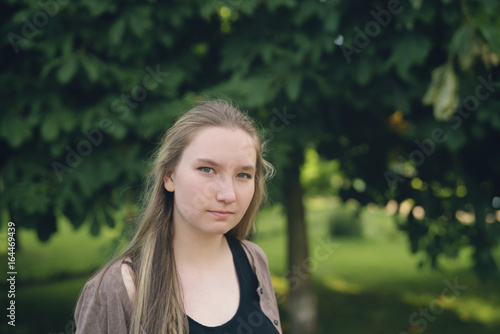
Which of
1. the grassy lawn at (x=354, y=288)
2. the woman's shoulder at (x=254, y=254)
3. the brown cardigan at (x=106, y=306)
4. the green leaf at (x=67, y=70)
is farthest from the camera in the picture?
the grassy lawn at (x=354, y=288)

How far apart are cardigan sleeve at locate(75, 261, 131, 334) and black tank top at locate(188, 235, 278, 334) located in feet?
0.69

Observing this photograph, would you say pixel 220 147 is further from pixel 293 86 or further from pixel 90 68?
pixel 90 68

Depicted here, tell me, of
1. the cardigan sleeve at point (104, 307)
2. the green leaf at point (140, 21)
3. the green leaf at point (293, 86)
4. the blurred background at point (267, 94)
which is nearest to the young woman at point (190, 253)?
the cardigan sleeve at point (104, 307)

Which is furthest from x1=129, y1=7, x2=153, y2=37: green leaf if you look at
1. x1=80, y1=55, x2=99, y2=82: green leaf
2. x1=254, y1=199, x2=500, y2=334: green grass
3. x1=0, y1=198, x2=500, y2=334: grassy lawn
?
x1=254, y1=199, x2=500, y2=334: green grass

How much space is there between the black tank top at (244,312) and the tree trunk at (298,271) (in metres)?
4.00

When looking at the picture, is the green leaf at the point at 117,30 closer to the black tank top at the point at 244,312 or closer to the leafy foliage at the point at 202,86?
the leafy foliage at the point at 202,86

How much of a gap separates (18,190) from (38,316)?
357cm

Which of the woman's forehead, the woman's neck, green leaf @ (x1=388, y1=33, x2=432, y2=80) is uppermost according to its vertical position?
green leaf @ (x1=388, y1=33, x2=432, y2=80)

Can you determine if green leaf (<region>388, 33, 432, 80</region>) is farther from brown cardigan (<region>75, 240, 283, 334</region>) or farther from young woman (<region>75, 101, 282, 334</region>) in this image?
brown cardigan (<region>75, 240, 283, 334</region>)

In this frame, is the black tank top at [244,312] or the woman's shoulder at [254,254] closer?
the black tank top at [244,312]

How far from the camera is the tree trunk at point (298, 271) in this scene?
231 inches

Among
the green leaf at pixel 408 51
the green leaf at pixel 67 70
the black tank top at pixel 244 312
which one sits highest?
the green leaf at pixel 408 51

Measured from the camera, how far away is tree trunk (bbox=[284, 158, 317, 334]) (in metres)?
5.86

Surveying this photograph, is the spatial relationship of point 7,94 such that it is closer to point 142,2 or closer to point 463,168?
point 142,2
